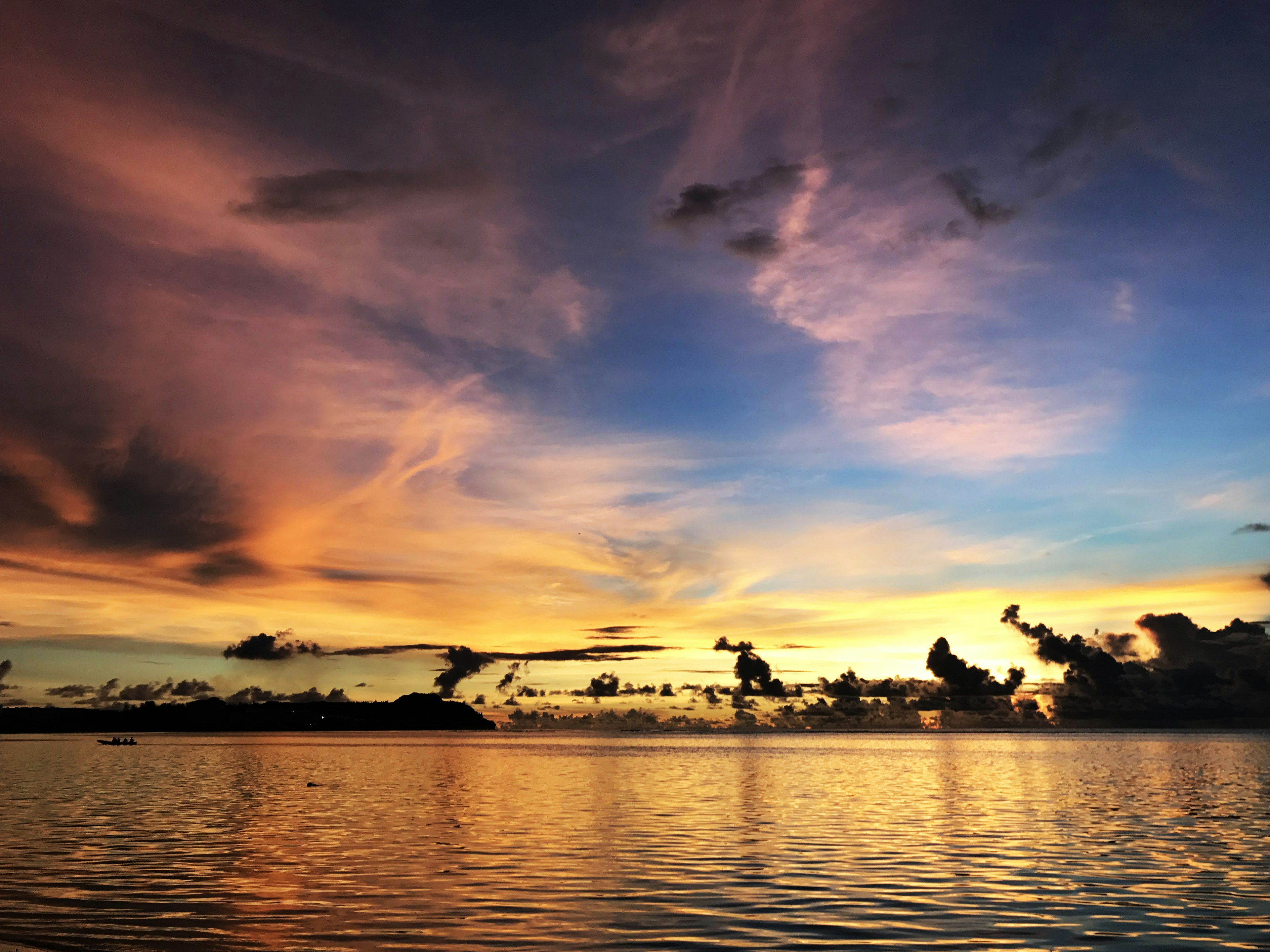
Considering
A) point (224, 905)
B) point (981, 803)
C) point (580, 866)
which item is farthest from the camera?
point (981, 803)

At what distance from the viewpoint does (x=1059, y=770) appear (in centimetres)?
13225

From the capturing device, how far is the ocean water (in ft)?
92.2

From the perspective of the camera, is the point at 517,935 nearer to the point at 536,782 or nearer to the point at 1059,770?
the point at 536,782

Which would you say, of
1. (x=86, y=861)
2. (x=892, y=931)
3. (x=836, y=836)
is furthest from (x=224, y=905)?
(x=836, y=836)

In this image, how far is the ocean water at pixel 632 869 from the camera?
28094 mm

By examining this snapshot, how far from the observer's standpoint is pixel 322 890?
3531 centimetres

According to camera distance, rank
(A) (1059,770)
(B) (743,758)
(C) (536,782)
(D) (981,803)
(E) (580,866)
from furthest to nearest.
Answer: (B) (743,758) < (A) (1059,770) < (C) (536,782) < (D) (981,803) < (E) (580,866)

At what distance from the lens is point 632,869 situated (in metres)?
40.7

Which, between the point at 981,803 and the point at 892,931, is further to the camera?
the point at 981,803

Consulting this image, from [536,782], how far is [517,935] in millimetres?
81775

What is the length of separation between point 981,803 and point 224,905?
60.2 m

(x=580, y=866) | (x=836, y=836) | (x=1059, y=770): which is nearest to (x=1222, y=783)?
(x=1059, y=770)

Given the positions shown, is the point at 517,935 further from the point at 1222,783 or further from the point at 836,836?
the point at 1222,783

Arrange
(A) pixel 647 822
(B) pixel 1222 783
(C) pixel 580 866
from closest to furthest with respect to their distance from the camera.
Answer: (C) pixel 580 866 < (A) pixel 647 822 < (B) pixel 1222 783
